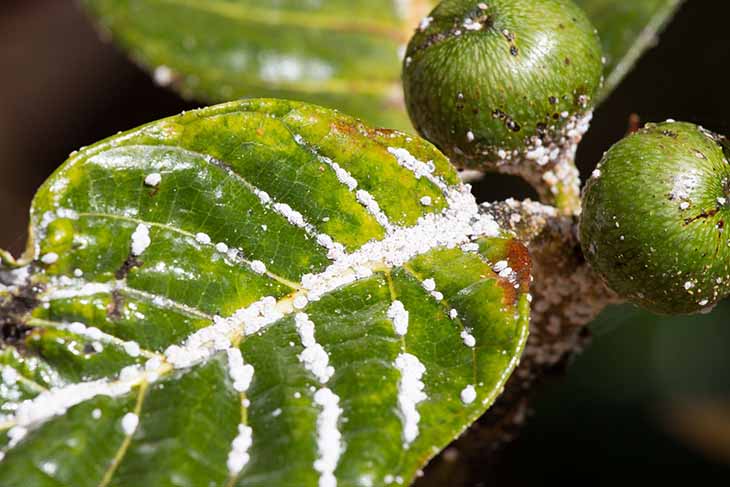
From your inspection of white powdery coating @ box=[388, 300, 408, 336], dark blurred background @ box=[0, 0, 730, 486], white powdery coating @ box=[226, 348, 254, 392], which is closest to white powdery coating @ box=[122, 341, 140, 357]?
white powdery coating @ box=[226, 348, 254, 392]

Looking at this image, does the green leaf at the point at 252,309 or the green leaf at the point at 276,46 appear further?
the green leaf at the point at 276,46

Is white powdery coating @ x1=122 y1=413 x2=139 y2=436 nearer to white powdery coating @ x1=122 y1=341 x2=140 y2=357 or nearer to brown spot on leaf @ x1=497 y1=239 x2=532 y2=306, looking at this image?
white powdery coating @ x1=122 y1=341 x2=140 y2=357

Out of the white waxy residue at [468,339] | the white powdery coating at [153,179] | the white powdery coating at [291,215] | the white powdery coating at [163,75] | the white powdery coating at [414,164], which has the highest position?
the white powdery coating at [163,75]

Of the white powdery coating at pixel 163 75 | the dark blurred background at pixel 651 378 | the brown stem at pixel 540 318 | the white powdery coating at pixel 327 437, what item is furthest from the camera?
the dark blurred background at pixel 651 378

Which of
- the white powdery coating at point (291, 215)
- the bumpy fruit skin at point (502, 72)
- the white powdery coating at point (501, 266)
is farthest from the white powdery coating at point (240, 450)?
the bumpy fruit skin at point (502, 72)

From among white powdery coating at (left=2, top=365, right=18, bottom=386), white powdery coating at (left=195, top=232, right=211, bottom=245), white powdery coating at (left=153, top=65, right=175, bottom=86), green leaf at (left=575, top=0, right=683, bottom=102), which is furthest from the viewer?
white powdery coating at (left=153, top=65, right=175, bottom=86)

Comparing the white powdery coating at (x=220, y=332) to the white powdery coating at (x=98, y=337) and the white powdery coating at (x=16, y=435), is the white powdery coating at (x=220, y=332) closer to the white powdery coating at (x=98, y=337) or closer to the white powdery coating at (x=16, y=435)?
the white powdery coating at (x=98, y=337)

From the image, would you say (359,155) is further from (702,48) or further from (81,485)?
(702,48)

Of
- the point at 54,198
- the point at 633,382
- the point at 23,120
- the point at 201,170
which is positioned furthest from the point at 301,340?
the point at 23,120
